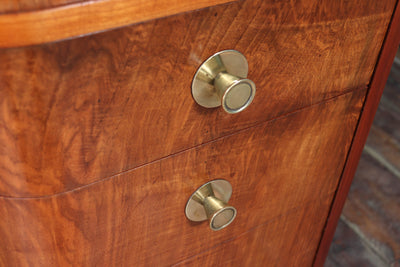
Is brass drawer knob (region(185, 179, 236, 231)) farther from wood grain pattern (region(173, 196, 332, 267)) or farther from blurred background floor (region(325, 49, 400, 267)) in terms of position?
blurred background floor (region(325, 49, 400, 267))

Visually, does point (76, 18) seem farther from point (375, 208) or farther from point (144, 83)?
point (375, 208)

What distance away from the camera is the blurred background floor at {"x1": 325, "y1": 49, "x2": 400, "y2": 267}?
102 centimetres

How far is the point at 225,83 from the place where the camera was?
1.30ft

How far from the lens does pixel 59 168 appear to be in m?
0.38

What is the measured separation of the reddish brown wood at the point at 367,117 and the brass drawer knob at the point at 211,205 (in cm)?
19

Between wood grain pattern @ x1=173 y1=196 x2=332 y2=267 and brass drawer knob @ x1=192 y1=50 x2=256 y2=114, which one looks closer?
brass drawer knob @ x1=192 y1=50 x2=256 y2=114

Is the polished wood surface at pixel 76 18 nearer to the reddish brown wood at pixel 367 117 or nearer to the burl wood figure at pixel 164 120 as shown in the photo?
the burl wood figure at pixel 164 120

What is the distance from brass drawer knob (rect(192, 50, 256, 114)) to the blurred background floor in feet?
2.29

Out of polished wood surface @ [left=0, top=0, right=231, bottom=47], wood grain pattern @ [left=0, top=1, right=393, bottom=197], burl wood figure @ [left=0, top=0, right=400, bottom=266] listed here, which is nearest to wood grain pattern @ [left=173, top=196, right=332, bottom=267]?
burl wood figure @ [left=0, top=0, right=400, bottom=266]

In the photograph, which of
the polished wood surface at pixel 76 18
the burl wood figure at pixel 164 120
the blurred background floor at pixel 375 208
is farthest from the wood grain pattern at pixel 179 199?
the blurred background floor at pixel 375 208

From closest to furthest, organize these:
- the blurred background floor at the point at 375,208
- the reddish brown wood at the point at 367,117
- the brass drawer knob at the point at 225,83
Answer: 1. the brass drawer knob at the point at 225,83
2. the reddish brown wood at the point at 367,117
3. the blurred background floor at the point at 375,208

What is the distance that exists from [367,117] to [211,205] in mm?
231

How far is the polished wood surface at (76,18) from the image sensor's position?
0.97 feet

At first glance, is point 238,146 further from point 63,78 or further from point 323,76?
point 63,78
